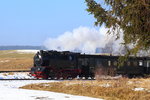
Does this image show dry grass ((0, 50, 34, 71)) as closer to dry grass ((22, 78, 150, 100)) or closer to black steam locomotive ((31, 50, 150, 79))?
black steam locomotive ((31, 50, 150, 79))

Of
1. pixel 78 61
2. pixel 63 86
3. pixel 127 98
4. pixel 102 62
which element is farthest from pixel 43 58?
pixel 127 98

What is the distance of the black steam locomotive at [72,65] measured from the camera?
29175 mm

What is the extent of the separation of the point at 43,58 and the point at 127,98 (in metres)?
15.9

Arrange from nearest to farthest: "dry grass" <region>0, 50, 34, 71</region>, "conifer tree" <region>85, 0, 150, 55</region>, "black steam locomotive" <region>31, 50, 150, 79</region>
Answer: "conifer tree" <region>85, 0, 150, 55</region>
"black steam locomotive" <region>31, 50, 150, 79</region>
"dry grass" <region>0, 50, 34, 71</region>

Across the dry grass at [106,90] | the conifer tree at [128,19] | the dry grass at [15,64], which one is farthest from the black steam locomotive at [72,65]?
the dry grass at [15,64]

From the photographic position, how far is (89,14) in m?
16.3

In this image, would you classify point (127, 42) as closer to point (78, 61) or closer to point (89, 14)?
point (89, 14)

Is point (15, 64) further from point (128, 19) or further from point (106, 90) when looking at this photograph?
point (128, 19)

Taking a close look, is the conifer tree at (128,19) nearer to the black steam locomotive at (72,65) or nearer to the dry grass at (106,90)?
the dry grass at (106,90)

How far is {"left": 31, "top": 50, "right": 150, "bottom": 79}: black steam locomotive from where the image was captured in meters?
29.2

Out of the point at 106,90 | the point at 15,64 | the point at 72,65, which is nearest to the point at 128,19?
the point at 106,90

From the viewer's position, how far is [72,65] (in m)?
30.8

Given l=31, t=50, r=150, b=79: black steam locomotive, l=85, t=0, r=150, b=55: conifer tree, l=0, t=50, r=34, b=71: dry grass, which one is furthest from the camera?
l=0, t=50, r=34, b=71: dry grass

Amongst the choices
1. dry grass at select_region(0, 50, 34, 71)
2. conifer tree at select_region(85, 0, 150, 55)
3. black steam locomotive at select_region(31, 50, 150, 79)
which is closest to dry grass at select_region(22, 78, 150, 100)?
conifer tree at select_region(85, 0, 150, 55)
